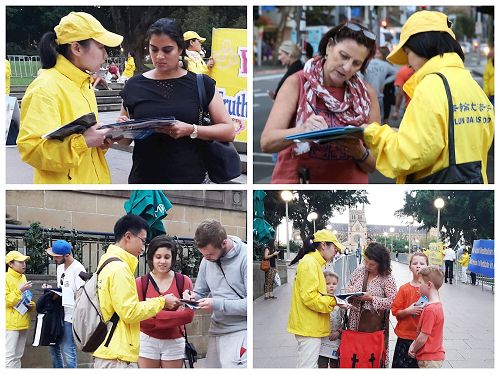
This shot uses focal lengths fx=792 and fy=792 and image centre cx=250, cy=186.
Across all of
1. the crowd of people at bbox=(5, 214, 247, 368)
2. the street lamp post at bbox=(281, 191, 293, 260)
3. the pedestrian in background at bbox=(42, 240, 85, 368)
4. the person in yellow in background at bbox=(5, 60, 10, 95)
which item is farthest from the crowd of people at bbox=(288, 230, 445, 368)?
the person in yellow in background at bbox=(5, 60, 10, 95)

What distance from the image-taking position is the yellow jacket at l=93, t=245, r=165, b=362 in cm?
474

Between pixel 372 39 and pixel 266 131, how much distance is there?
Result: 0.75 metres

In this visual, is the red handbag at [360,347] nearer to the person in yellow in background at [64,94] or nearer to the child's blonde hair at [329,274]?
the child's blonde hair at [329,274]

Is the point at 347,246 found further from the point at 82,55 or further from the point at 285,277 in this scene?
the point at 82,55

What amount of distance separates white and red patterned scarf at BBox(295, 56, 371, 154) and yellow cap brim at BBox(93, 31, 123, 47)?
1.08m

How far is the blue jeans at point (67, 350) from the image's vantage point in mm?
5250

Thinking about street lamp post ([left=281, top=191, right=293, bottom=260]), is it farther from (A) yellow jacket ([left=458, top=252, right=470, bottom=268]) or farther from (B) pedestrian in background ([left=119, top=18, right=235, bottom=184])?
(A) yellow jacket ([left=458, top=252, right=470, bottom=268])

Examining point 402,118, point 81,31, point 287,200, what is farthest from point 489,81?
point 81,31

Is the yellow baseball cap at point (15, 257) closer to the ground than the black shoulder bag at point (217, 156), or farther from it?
closer to the ground

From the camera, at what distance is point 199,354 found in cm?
514

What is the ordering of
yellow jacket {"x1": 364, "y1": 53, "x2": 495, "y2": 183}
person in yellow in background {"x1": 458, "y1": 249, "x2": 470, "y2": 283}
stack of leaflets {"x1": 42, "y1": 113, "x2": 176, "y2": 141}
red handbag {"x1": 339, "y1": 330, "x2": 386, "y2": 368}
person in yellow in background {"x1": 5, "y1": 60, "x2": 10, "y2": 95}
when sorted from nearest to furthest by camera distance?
yellow jacket {"x1": 364, "y1": 53, "x2": 495, "y2": 183} → stack of leaflets {"x1": 42, "y1": 113, "x2": 176, "y2": 141} → person in yellow in background {"x1": 5, "y1": 60, "x2": 10, "y2": 95} → person in yellow in background {"x1": 458, "y1": 249, "x2": 470, "y2": 283} → red handbag {"x1": 339, "y1": 330, "x2": 386, "y2": 368}

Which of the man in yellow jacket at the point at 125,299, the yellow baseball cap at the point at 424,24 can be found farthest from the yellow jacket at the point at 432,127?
the man in yellow jacket at the point at 125,299

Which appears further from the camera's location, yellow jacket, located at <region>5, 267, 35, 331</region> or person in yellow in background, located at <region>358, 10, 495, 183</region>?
yellow jacket, located at <region>5, 267, 35, 331</region>

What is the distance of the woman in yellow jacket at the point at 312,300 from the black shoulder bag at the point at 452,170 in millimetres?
1109
